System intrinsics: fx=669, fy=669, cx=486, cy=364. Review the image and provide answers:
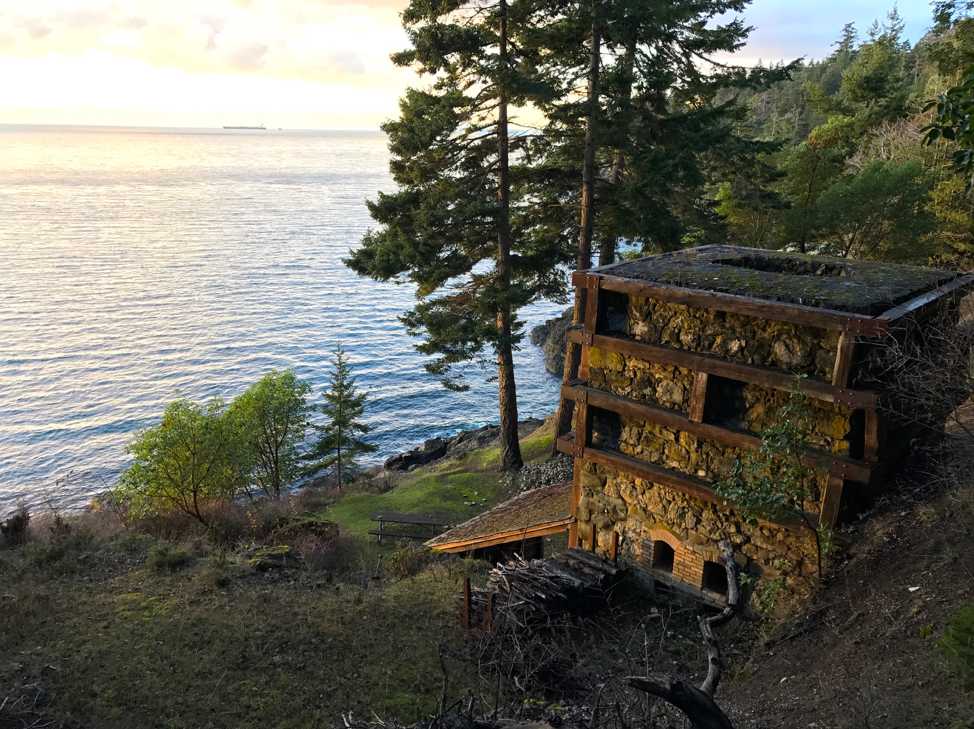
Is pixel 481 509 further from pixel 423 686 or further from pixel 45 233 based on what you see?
pixel 45 233

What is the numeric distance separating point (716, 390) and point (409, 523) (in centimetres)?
1320

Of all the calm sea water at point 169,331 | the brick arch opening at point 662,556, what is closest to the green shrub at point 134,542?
the brick arch opening at point 662,556

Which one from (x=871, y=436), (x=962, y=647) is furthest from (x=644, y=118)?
(x=962, y=647)

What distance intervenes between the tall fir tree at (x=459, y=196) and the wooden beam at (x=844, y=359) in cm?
1258

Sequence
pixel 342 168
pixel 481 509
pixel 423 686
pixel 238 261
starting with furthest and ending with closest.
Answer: pixel 342 168 → pixel 238 261 → pixel 481 509 → pixel 423 686

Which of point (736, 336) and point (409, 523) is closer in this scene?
point (736, 336)

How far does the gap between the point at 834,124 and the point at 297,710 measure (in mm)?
32321

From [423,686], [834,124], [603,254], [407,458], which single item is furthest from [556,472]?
[834,124]

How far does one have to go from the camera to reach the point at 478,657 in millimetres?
9695

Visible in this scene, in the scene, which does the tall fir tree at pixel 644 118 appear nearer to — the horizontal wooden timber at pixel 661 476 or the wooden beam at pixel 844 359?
the horizontal wooden timber at pixel 661 476

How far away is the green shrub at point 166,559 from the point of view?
43.5ft

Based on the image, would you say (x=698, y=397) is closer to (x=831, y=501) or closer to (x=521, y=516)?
(x=831, y=501)

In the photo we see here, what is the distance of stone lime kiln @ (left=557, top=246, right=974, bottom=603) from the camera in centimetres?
898

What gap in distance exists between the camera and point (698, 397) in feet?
33.5
